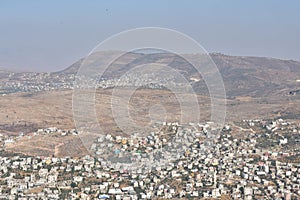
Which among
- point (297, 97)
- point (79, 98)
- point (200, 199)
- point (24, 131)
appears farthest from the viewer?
point (297, 97)

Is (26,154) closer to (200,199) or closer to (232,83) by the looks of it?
(200,199)

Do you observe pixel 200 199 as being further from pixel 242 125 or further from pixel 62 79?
pixel 62 79

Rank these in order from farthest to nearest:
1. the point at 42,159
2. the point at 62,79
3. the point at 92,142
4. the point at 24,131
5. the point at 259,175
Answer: the point at 62,79 → the point at 24,131 → the point at 92,142 → the point at 42,159 → the point at 259,175

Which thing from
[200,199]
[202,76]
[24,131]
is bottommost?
[200,199]

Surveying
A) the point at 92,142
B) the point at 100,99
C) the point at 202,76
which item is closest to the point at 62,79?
the point at 202,76

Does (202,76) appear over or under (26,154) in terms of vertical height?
over


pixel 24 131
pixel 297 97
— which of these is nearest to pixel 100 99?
pixel 24 131

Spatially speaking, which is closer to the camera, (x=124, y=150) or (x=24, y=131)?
(x=124, y=150)
